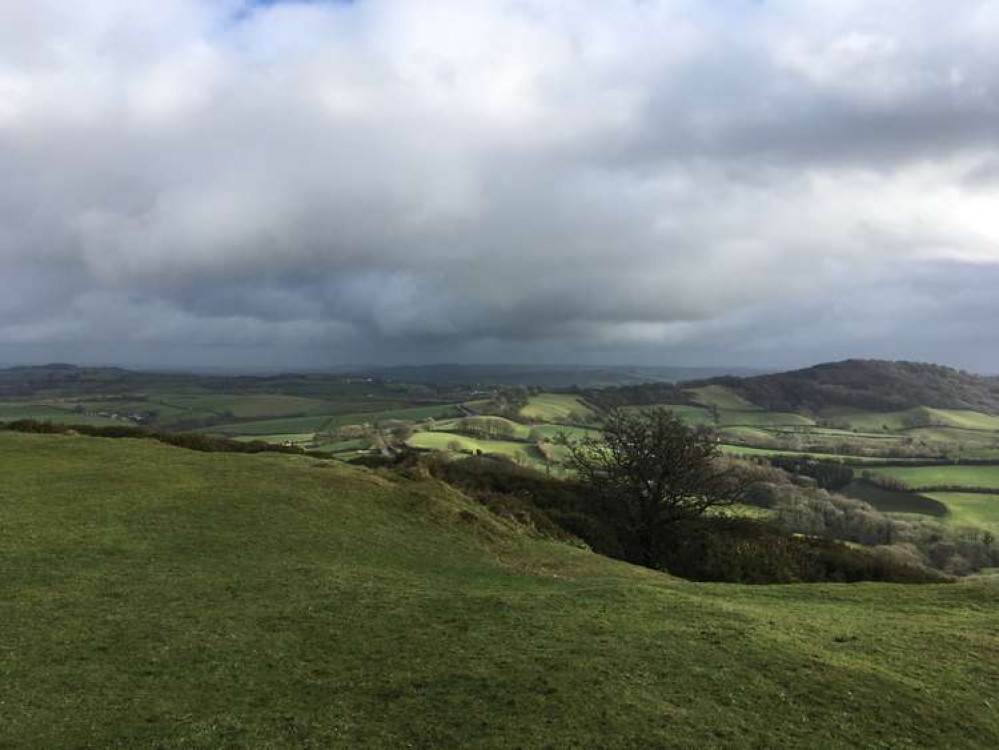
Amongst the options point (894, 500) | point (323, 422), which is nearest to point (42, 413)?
point (323, 422)

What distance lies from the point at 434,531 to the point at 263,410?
7053 inches

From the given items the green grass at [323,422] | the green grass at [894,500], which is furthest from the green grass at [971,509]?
the green grass at [323,422]

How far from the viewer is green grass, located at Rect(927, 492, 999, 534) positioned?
3204 inches

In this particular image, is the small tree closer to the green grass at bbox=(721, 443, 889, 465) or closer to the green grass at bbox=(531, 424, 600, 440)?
the green grass at bbox=(721, 443, 889, 465)

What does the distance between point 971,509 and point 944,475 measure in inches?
954

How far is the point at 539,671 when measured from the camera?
12.7 metres

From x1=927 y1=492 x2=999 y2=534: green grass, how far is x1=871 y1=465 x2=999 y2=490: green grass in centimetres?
644

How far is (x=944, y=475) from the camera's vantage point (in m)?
110

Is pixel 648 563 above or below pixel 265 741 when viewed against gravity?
below

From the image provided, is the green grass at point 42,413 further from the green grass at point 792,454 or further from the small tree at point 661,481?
the green grass at point 792,454

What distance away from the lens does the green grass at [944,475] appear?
104000mm

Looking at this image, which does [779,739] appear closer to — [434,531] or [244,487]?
[434,531]

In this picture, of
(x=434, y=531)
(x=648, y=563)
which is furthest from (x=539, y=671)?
(x=648, y=563)

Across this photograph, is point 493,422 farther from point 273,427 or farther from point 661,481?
point 661,481
